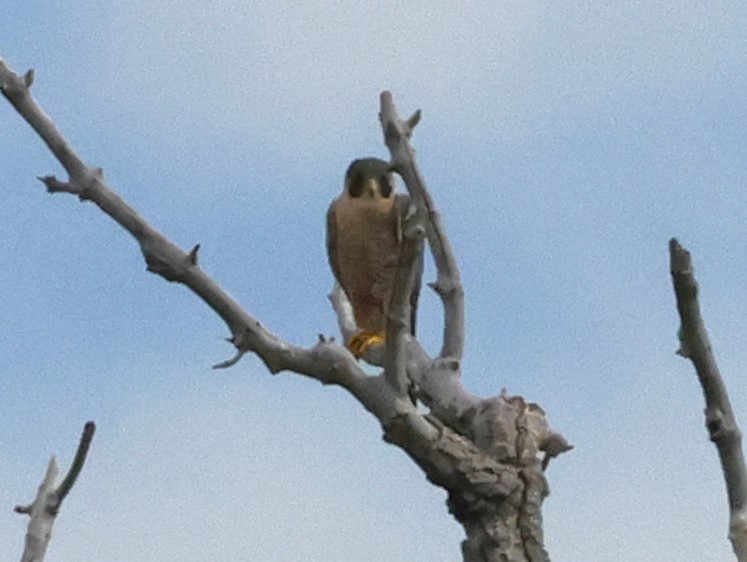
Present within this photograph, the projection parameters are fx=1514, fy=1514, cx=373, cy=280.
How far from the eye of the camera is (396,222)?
23.6 ft

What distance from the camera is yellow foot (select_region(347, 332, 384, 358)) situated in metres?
6.40

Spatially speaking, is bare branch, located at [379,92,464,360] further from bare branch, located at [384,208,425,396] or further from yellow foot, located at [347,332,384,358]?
yellow foot, located at [347,332,384,358]

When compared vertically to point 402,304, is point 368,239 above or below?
above

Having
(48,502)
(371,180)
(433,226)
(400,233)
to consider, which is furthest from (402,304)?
(371,180)

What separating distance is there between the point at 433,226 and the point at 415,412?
899 mm

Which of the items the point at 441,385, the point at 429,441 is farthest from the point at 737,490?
the point at 441,385

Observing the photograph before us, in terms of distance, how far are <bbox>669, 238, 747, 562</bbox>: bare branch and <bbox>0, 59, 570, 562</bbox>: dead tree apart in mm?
1521

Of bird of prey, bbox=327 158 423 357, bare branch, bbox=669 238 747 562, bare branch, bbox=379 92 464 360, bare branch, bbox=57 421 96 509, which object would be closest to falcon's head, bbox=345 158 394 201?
bird of prey, bbox=327 158 423 357

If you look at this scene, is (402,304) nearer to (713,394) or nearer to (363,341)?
(713,394)

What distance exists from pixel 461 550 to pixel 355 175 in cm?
309

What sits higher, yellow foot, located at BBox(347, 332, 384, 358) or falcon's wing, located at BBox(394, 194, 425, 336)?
falcon's wing, located at BBox(394, 194, 425, 336)

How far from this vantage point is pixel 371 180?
24.1 ft

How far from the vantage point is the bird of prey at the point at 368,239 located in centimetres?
715

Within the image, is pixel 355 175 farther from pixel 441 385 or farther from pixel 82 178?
pixel 82 178
